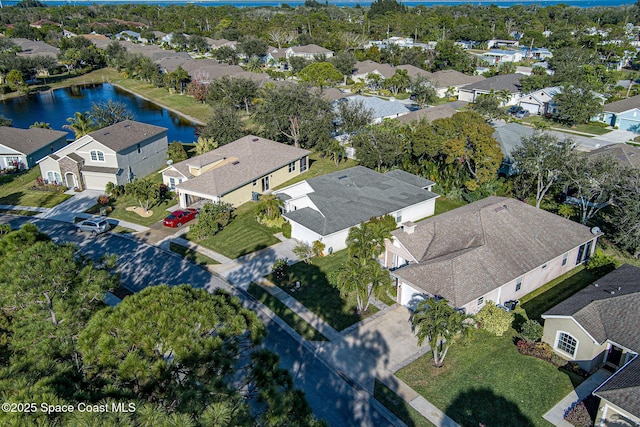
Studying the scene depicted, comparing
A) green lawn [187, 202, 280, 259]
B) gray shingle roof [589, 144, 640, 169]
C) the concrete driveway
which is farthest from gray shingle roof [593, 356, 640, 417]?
gray shingle roof [589, 144, 640, 169]

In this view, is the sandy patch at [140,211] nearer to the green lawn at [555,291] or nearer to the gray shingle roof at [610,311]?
the green lawn at [555,291]

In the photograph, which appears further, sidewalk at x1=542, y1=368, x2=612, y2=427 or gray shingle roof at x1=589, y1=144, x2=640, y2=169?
gray shingle roof at x1=589, y1=144, x2=640, y2=169

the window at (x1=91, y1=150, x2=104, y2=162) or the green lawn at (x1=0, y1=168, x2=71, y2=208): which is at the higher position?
the window at (x1=91, y1=150, x2=104, y2=162)

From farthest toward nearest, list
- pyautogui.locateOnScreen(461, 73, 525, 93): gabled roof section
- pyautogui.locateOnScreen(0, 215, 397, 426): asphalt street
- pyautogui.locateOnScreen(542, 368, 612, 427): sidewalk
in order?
pyautogui.locateOnScreen(461, 73, 525, 93): gabled roof section < pyautogui.locateOnScreen(0, 215, 397, 426): asphalt street < pyautogui.locateOnScreen(542, 368, 612, 427): sidewalk

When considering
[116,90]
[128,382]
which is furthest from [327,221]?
[116,90]

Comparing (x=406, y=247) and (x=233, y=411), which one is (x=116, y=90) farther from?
(x=233, y=411)

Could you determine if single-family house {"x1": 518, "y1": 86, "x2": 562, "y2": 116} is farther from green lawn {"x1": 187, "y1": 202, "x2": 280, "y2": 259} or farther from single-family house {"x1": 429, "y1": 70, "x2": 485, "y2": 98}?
green lawn {"x1": 187, "y1": 202, "x2": 280, "y2": 259}
